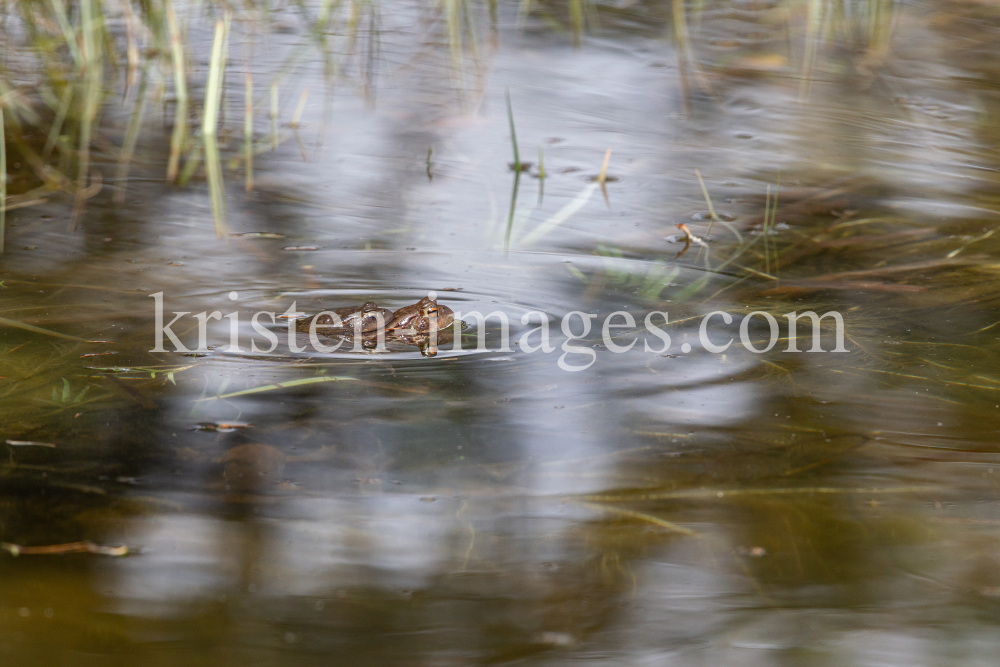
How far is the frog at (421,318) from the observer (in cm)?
250

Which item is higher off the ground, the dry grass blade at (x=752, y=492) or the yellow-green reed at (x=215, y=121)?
the yellow-green reed at (x=215, y=121)

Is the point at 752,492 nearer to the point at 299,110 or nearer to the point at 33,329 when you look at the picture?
the point at 33,329

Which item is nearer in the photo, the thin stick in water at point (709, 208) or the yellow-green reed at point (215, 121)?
the yellow-green reed at point (215, 121)

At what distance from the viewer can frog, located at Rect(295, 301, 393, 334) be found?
2.55 meters

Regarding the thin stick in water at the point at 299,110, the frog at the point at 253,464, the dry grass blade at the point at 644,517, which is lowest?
the dry grass blade at the point at 644,517

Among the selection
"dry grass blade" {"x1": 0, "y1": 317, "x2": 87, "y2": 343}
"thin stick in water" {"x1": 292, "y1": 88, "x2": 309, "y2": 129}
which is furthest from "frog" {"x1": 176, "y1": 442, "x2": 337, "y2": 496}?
"thin stick in water" {"x1": 292, "y1": 88, "x2": 309, "y2": 129}

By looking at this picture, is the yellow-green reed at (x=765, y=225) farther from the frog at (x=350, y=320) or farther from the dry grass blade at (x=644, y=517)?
the dry grass blade at (x=644, y=517)

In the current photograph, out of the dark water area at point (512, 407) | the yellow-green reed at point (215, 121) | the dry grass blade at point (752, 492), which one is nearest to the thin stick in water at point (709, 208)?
the dark water area at point (512, 407)

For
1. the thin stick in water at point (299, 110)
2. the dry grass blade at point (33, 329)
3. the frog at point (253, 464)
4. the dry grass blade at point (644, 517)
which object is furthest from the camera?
the thin stick in water at point (299, 110)

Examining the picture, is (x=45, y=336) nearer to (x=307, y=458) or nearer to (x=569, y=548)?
(x=307, y=458)

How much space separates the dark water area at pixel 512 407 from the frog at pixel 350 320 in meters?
0.13

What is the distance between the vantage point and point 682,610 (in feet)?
4.75

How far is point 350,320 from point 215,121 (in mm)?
1309

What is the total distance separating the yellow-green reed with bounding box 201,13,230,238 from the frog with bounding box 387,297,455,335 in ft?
2.42
